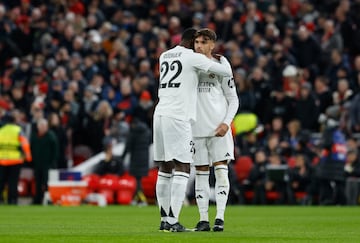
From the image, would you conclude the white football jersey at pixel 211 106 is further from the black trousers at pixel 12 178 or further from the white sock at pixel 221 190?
the black trousers at pixel 12 178

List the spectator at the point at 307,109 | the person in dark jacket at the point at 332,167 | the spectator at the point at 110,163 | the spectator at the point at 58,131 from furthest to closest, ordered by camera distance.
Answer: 1. the spectator at the point at 58,131
2. the spectator at the point at 307,109
3. the spectator at the point at 110,163
4. the person in dark jacket at the point at 332,167

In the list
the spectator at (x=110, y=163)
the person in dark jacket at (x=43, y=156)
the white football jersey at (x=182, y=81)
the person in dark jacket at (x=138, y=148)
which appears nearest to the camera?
the white football jersey at (x=182, y=81)

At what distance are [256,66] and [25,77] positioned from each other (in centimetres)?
644

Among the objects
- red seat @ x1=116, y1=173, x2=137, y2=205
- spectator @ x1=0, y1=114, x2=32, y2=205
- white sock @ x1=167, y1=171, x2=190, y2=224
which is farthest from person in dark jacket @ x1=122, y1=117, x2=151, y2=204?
white sock @ x1=167, y1=171, x2=190, y2=224

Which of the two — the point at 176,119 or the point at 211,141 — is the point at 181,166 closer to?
the point at 176,119

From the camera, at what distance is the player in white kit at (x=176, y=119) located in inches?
579

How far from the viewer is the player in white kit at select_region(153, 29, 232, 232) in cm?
1470

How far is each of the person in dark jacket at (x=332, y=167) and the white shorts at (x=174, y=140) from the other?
43.8 ft

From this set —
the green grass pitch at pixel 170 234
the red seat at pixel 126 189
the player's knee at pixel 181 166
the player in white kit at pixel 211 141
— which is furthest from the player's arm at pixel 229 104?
the red seat at pixel 126 189

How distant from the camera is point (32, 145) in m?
29.8

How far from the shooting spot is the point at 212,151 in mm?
15297

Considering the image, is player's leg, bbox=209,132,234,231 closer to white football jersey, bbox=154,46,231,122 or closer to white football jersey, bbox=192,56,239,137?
white football jersey, bbox=192,56,239,137

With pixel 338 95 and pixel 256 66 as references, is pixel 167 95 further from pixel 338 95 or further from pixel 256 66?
pixel 256 66

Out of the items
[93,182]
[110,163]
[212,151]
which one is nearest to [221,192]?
[212,151]
